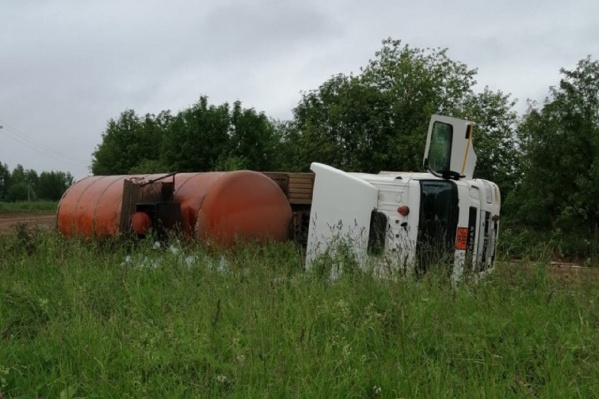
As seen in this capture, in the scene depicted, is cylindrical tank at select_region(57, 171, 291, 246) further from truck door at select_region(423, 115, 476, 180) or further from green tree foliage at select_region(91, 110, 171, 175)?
green tree foliage at select_region(91, 110, 171, 175)

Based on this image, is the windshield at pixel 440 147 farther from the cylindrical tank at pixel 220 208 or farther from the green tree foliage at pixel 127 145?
the green tree foliage at pixel 127 145

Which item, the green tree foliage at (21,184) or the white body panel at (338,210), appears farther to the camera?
the green tree foliage at (21,184)

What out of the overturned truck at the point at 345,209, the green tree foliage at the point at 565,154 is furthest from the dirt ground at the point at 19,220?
the green tree foliage at the point at 565,154

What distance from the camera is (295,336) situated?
14.0ft

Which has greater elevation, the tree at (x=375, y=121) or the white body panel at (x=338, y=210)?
the tree at (x=375, y=121)

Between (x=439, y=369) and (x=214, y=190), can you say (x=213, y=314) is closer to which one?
(x=439, y=369)

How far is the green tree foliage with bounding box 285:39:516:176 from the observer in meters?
23.0

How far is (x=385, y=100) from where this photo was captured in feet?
79.2

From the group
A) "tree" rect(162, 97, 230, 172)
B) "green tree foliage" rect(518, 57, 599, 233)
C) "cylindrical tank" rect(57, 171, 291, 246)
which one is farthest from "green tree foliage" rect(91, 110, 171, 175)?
"cylindrical tank" rect(57, 171, 291, 246)

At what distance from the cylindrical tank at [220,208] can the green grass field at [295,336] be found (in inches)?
70.4

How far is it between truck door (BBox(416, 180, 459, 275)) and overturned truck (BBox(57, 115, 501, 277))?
11 millimetres

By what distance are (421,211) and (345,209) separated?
2.85ft

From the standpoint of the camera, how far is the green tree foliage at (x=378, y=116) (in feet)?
75.5

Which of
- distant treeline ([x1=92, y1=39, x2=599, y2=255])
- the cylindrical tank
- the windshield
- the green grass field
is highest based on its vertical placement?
distant treeline ([x1=92, y1=39, x2=599, y2=255])
